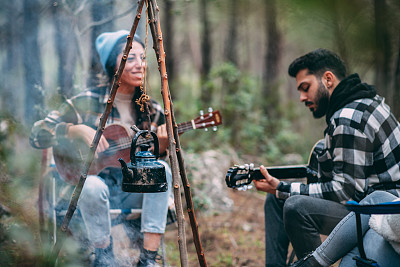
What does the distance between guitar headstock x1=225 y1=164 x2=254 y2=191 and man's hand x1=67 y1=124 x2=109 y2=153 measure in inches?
38.0

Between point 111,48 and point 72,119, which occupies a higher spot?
point 111,48

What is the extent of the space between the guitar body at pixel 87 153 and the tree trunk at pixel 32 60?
782 mm

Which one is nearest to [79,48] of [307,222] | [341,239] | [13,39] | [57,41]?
[57,41]

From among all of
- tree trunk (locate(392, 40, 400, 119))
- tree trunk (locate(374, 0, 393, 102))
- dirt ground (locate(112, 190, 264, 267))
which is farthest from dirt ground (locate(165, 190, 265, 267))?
tree trunk (locate(374, 0, 393, 102))

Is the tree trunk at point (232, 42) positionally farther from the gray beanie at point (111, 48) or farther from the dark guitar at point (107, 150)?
the dark guitar at point (107, 150)

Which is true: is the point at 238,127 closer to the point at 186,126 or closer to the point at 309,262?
the point at 186,126

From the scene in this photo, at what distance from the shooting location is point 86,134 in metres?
3.13

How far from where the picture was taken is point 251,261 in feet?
12.7

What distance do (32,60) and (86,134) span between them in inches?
56.6

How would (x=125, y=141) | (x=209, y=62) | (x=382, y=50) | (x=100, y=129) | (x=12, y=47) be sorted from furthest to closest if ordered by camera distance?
(x=209, y=62), (x=382, y=50), (x=12, y=47), (x=125, y=141), (x=100, y=129)

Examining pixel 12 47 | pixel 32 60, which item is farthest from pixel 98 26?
pixel 12 47

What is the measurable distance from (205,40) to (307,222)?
7.79m

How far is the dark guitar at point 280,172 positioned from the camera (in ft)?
9.30

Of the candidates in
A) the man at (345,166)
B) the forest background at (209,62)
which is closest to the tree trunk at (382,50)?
the forest background at (209,62)
